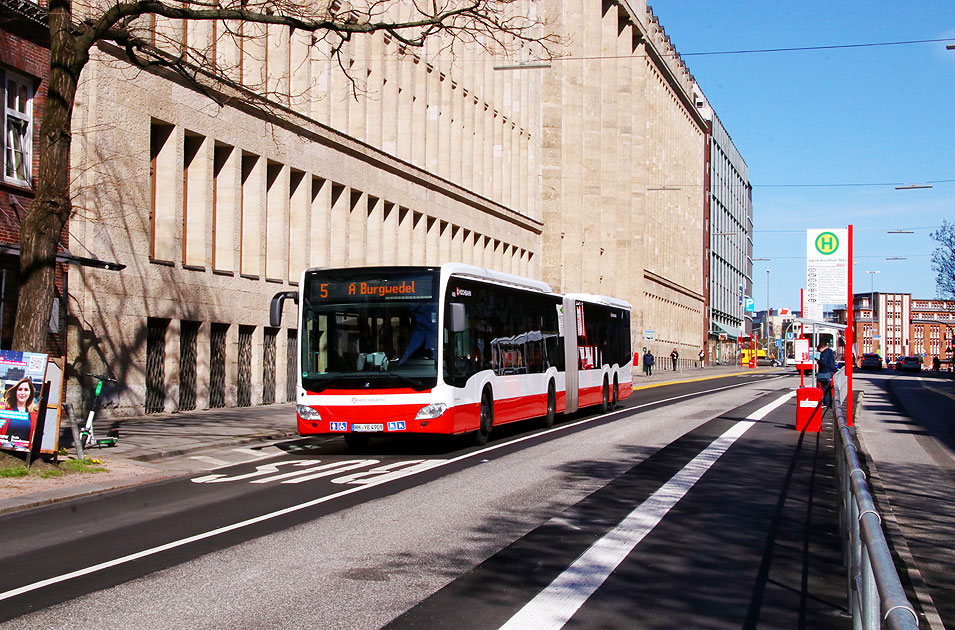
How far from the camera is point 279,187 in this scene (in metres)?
31.5

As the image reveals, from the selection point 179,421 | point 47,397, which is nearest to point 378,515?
point 47,397

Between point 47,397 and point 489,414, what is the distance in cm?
757

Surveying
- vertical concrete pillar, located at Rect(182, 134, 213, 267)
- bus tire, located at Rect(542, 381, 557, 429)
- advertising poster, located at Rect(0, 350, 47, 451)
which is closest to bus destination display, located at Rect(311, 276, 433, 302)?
advertising poster, located at Rect(0, 350, 47, 451)

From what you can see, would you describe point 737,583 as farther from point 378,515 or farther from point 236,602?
point 378,515

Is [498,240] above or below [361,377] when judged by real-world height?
above

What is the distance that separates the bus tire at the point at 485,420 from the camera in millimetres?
18781

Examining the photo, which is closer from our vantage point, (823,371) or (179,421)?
(179,421)

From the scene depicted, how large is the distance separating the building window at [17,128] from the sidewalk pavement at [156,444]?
16.7 ft

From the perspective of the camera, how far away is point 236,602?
22.6 ft

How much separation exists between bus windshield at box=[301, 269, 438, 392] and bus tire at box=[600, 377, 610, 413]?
11692 mm

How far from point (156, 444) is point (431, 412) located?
477 cm

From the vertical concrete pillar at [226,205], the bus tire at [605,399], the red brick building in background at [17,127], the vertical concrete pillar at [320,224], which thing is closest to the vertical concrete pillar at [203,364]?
the vertical concrete pillar at [226,205]

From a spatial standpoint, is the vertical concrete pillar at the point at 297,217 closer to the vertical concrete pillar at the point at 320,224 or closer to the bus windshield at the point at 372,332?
the vertical concrete pillar at the point at 320,224

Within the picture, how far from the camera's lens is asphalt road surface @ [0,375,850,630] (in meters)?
6.71
